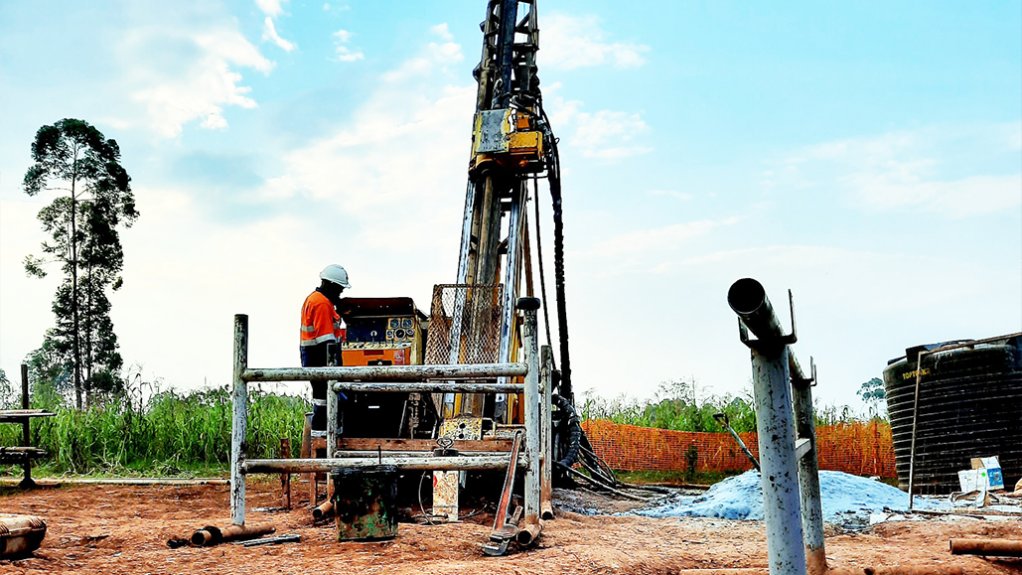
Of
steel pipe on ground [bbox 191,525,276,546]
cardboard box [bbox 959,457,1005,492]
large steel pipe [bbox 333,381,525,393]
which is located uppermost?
large steel pipe [bbox 333,381,525,393]

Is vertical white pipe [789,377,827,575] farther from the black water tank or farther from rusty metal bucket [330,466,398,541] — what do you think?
the black water tank

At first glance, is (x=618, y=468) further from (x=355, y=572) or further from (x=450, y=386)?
(x=355, y=572)

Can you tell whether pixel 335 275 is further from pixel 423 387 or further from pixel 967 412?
pixel 967 412

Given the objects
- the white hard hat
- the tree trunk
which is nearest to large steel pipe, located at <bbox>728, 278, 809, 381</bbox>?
the white hard hat

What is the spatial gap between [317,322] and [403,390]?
1.81 metres

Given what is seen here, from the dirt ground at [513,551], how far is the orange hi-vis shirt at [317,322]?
1400mm

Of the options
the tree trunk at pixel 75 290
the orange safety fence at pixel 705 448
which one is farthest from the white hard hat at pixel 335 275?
the tree trunk at pixel 75 290

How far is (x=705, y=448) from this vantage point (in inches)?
571

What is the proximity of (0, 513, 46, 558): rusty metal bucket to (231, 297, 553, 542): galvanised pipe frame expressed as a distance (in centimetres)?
106

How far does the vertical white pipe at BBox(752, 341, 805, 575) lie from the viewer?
2455 mm

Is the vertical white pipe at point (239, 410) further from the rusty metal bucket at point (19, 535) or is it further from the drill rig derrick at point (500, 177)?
the drill rig derrick at point (500, 177)

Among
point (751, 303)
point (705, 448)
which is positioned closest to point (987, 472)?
point (705, 448)

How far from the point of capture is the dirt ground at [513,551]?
155 inches

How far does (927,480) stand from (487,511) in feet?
16.1
